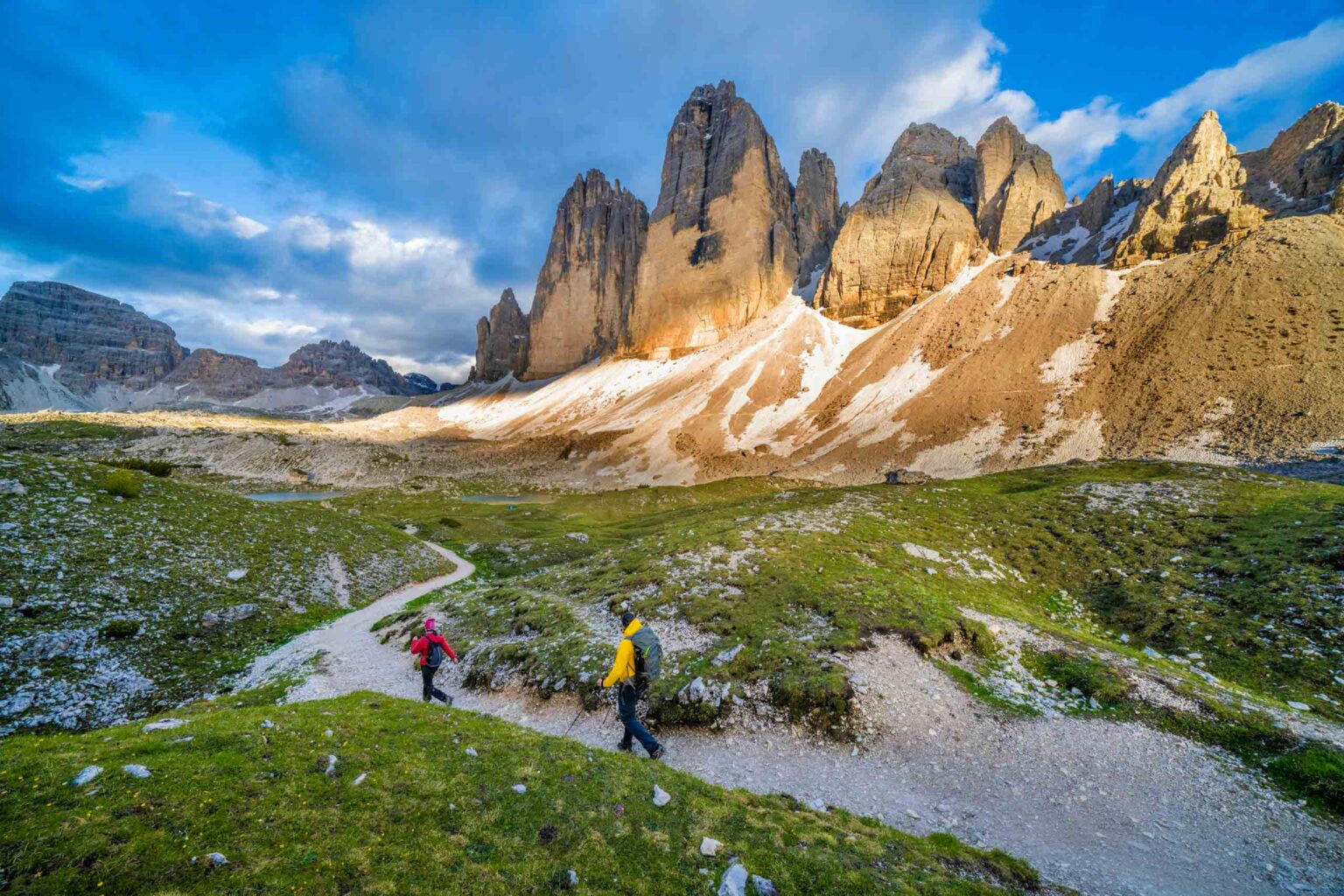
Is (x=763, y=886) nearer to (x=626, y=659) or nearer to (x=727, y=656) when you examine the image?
(x=626, y=659)

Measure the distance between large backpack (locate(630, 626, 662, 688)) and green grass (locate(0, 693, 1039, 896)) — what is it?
1.87 meters

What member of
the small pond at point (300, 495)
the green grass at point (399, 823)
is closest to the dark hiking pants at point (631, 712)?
the green grass at point (399, 823)

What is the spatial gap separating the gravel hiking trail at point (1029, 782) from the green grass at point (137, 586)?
19.3 ft

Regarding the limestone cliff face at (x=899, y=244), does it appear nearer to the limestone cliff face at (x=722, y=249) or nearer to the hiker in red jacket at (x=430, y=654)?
the limestone cliff face at (x=722, y=249)

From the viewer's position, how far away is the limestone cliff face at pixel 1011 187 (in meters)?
148

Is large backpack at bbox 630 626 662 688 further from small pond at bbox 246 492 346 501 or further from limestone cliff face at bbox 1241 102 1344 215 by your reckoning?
limestone cliff face at bbox 1241 102 1344 215

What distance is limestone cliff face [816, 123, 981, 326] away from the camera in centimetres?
13662

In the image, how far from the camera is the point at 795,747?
13.8 m

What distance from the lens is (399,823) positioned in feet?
25.4

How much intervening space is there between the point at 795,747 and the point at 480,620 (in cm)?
1541

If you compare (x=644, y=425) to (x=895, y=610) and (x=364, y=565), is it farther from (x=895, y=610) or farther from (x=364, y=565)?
(x=895, y=610)

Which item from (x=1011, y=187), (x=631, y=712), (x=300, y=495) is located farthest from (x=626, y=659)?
(x=1011, y=187)

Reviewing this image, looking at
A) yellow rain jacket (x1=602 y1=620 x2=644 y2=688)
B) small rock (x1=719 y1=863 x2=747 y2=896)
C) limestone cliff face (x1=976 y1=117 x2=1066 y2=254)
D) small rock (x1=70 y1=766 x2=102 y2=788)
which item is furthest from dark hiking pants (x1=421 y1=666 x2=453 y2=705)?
limestone cliff face (x1=976 y1=117 x2=1066 y2=254)

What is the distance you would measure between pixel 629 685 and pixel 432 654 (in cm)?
723
